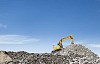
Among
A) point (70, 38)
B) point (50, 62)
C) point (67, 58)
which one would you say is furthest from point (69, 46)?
point (50, 62)

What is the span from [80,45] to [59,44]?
3430mm

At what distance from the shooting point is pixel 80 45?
156 ft

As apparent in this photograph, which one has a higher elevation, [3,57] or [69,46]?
[69,46]

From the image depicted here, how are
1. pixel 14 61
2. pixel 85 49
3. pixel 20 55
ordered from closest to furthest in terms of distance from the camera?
1. pixel 14 61
2. pixel 20 55
3. pixel 85 49

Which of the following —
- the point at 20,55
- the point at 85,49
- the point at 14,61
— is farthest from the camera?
the point at 85,49

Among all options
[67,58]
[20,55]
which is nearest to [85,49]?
[67,58]

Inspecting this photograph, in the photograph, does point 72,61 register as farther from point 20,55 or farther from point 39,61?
point 20,55

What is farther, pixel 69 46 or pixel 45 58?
pixel 69 46

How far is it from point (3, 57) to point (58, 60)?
6.34 metres

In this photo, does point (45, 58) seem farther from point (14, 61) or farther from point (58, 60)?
point (14, 61)

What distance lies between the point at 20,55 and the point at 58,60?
4765 millimetres

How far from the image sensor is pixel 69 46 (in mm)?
48000

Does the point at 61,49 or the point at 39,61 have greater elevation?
the point at 61,49

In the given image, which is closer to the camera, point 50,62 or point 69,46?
point 50,62
